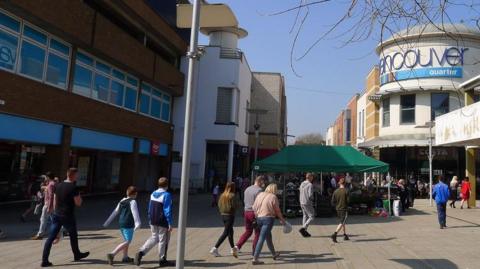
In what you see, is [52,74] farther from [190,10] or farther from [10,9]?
[190,10]

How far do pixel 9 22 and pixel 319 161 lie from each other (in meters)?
13.2

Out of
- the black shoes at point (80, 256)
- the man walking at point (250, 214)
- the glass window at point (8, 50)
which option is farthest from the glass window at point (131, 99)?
the black shoes at point (80, 256)

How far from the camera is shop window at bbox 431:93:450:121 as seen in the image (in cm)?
3312

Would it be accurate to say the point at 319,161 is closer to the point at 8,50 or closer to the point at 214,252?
the point at 214,252

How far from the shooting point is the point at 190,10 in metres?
5.89

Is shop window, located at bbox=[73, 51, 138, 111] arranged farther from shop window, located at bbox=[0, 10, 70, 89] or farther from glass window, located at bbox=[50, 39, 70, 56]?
shop window, located at bbox=[0, 10, 70, 89]

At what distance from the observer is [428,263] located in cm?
991

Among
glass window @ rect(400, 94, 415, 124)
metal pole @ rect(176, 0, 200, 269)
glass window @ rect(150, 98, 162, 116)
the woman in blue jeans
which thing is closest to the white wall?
glass window @ rect(150, 98, 162, 116)

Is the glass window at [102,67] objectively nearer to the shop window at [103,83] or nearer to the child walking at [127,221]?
the shop window at [103,83]

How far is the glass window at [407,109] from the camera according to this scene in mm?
34250

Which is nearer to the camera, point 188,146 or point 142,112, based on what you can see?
→ point 188,146

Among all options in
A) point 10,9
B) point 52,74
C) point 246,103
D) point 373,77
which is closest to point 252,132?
point 246,103

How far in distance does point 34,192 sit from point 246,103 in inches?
1233

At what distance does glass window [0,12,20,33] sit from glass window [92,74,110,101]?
20.8ft
